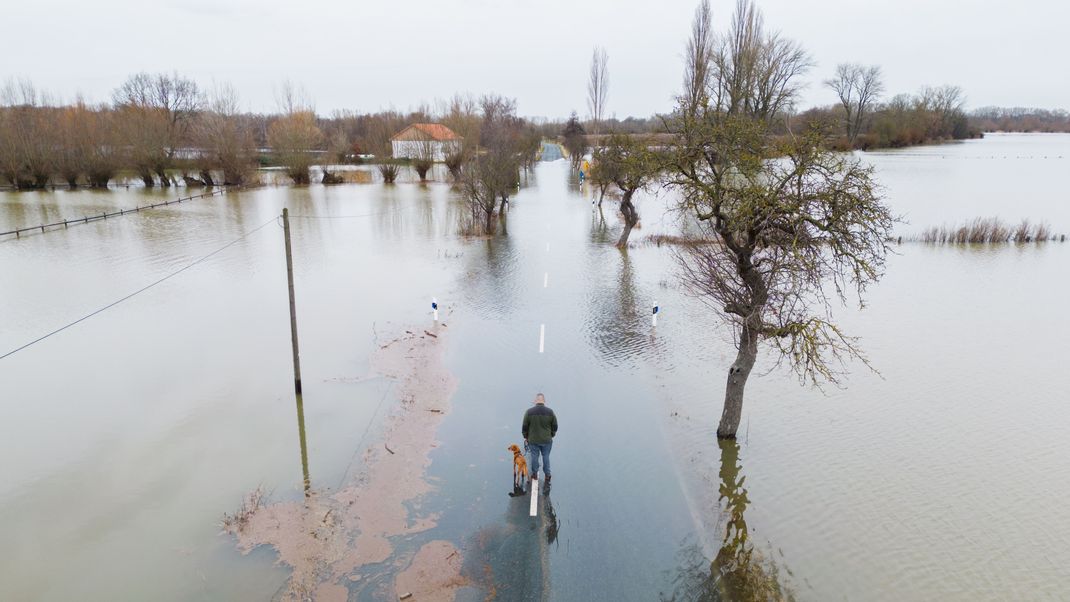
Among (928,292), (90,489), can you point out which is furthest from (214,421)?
(928,292)

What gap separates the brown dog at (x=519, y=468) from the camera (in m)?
9.52

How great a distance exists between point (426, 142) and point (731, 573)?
64780 millimetres

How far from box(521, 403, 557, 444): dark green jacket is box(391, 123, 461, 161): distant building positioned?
57.4 m

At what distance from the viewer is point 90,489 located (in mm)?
10109

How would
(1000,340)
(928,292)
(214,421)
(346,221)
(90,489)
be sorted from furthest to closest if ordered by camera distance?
(346,221) < (928,292) < (1000,340) < (214,421) < (90,489)

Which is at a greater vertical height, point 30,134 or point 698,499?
point 30,134

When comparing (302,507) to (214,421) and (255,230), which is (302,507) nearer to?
(214,421)

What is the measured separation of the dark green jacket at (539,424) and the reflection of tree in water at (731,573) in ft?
8.84

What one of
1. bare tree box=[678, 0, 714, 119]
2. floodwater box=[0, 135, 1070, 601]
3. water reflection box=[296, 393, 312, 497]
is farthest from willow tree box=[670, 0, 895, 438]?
bare tree box=[678, 0, 714, 119]

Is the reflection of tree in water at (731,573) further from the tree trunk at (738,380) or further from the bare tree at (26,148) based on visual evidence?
the bare tree at (26,148)

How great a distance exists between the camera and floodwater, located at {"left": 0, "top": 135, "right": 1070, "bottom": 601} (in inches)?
321

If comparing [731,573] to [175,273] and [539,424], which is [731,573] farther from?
[175,273]

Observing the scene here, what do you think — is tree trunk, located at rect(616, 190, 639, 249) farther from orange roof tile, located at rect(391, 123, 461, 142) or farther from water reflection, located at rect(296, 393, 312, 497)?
orange roof tile, located at rect(391, 123, 461, 142)

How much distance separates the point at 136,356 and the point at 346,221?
24603 millimetres
